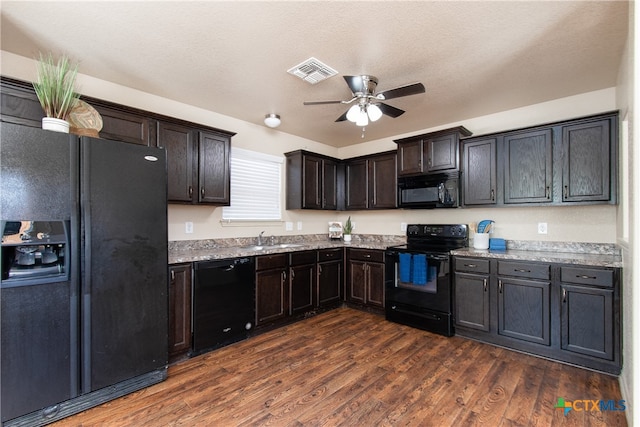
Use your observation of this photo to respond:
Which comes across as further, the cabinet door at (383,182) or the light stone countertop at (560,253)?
Answer: the cabinet door at (383,182)

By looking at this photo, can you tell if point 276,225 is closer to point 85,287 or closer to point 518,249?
point 85,287

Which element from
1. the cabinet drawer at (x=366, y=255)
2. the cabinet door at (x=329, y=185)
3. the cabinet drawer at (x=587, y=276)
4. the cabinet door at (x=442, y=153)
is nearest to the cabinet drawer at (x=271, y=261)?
the cabinet drawer at (x=366, y=255)

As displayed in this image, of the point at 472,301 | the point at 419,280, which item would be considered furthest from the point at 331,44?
the point at 472,301

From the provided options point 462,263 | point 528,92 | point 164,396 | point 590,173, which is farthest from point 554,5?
point 164,396

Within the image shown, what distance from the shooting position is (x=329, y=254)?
407 centimetres

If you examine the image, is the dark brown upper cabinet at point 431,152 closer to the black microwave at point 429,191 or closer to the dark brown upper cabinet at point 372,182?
the black microwave at point 429,191

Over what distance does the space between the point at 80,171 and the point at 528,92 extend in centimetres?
404

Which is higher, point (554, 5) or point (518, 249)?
point (554, 5)

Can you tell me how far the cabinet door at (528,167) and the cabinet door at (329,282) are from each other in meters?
2.27

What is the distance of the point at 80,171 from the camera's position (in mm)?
2004

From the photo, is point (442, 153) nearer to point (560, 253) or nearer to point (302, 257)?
point (560, 253)

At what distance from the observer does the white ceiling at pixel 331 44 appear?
184cm

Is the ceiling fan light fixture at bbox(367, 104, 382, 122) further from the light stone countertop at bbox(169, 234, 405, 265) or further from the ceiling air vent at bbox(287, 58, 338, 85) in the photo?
the light stone countertop at bbox(169, 234, 405, 265)

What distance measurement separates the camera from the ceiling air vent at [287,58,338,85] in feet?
7.99
